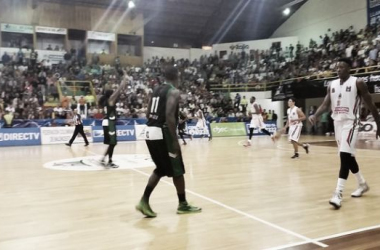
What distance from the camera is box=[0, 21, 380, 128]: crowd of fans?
20703mm

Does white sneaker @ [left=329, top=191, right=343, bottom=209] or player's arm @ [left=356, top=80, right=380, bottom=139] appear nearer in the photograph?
white sneaker @ [left=329, top=191, right=343, bottom=209]

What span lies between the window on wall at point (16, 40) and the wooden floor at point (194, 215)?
22.2 meters

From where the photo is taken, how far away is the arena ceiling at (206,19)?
29.5 meters

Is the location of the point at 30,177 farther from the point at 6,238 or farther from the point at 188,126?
the point at 188,126

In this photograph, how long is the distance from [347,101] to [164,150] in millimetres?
2540

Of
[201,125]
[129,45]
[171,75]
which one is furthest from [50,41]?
[171,75]

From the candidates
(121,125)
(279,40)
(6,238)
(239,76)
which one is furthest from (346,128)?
(279,40)

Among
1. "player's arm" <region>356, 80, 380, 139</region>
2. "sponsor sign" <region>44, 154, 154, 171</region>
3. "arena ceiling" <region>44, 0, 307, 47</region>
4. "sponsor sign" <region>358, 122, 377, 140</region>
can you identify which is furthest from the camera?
"arena ceiling" <region>44, 0, 307, 47</region>

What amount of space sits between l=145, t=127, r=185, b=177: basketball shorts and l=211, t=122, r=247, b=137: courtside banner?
16.1 metres

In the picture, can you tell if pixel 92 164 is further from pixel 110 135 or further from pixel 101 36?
pixel 101 36

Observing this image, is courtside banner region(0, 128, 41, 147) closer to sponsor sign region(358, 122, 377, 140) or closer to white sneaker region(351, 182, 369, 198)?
white sneaker region(351, 182, 369, 198)

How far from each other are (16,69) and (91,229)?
22.5m

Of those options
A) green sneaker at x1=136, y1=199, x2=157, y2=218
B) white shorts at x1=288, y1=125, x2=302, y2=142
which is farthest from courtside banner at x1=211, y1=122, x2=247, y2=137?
green sneaker at x1=136, y1=199, x2=157, y2=218

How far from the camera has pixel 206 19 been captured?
105 feet
